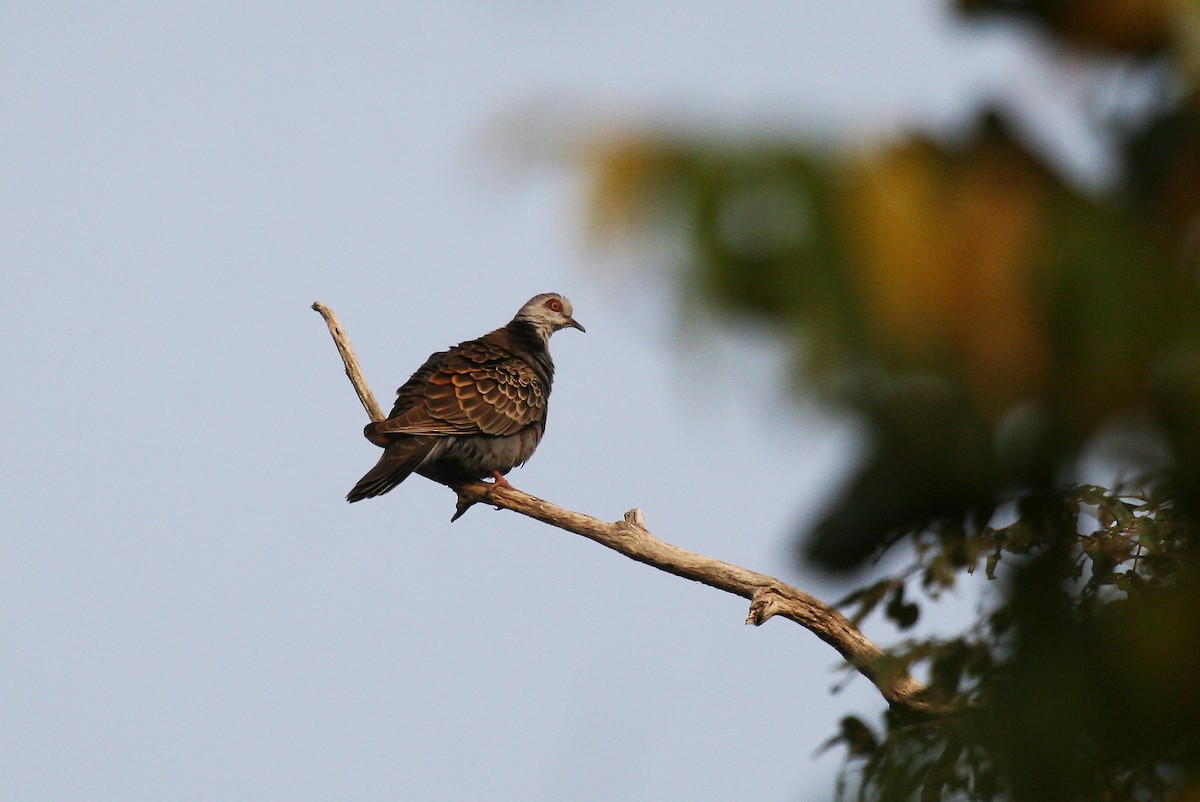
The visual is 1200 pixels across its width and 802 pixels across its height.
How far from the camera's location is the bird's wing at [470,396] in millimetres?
7395

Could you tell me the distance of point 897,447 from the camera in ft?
4.94

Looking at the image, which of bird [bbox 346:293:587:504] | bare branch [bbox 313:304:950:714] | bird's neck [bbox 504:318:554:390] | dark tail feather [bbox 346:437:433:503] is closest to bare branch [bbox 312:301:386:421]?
bird [bbox 346:293:587:504]

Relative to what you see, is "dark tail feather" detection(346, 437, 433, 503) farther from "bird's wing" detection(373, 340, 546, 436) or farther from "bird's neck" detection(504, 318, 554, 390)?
"bird's neck" detection(504, 318, 554, 390)

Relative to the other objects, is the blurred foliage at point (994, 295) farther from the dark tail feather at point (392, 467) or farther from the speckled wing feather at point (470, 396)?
the speckled wing feather at point (470, 396)

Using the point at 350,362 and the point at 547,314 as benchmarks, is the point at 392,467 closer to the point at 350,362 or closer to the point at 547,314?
the point at 350,362

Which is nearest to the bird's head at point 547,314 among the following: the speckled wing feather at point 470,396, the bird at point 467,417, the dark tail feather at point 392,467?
the bird at point 467,417

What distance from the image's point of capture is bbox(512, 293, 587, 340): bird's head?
9445 mm

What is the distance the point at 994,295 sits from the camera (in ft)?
4.13

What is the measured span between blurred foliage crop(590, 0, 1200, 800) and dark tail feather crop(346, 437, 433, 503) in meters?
5.46

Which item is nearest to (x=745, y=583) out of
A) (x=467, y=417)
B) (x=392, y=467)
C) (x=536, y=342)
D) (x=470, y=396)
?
(x=392, y=467)

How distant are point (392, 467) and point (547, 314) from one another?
274cm

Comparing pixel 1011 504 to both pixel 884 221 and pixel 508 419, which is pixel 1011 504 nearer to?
pixel 884 221

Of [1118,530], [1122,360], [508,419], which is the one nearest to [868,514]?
[1122,360]

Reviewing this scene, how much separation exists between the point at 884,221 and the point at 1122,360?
0.29 meters
